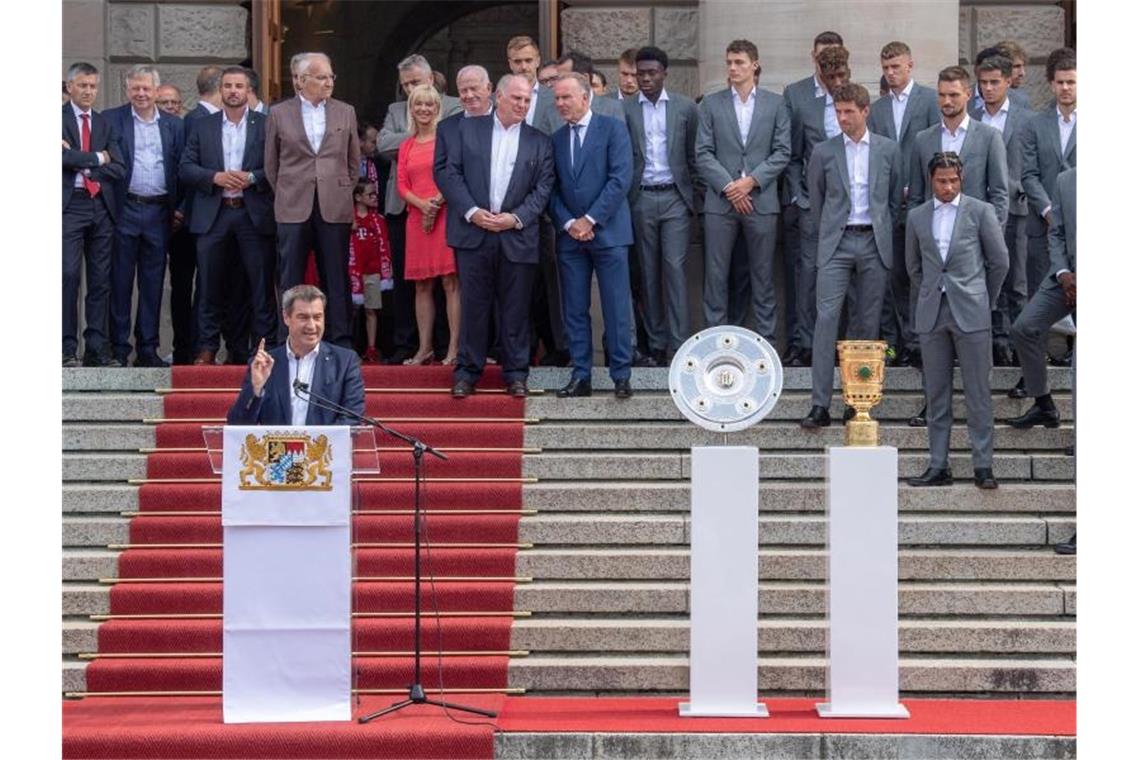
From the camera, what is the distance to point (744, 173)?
43.7 ft

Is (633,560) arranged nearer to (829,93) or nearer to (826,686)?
(826,686)

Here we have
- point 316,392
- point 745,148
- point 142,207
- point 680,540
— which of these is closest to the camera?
point 316,392

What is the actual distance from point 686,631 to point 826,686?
855 millimetres

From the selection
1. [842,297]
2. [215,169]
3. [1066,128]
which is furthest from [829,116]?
[215,169]

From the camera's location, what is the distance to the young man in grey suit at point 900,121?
13.2 meters

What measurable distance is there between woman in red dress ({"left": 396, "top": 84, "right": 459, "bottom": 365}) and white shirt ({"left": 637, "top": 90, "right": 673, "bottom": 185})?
130 cm

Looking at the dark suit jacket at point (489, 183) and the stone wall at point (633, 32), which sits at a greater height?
the stone wall at point (633, 32)

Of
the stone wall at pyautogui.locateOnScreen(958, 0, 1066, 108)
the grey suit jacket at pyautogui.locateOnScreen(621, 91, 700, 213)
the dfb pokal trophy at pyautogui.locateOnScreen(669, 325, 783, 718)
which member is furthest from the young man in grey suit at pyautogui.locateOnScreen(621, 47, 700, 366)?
the stone wall at pyautogui.locateOnScreen(958, 0, 1066, 108)

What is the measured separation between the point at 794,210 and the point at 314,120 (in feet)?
10.0

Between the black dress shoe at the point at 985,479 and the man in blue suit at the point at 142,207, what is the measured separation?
5371 millimetres

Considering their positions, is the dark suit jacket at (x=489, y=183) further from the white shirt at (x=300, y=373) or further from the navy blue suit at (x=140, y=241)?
the white shirt at (x=300, y=373)

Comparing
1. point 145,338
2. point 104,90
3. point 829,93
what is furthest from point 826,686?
point 104,90

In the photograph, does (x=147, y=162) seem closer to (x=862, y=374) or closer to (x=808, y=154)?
(x=808, y=154)

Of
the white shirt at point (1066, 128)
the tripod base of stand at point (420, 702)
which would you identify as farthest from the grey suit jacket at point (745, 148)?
the tripod base of stand at point (420, 702)
